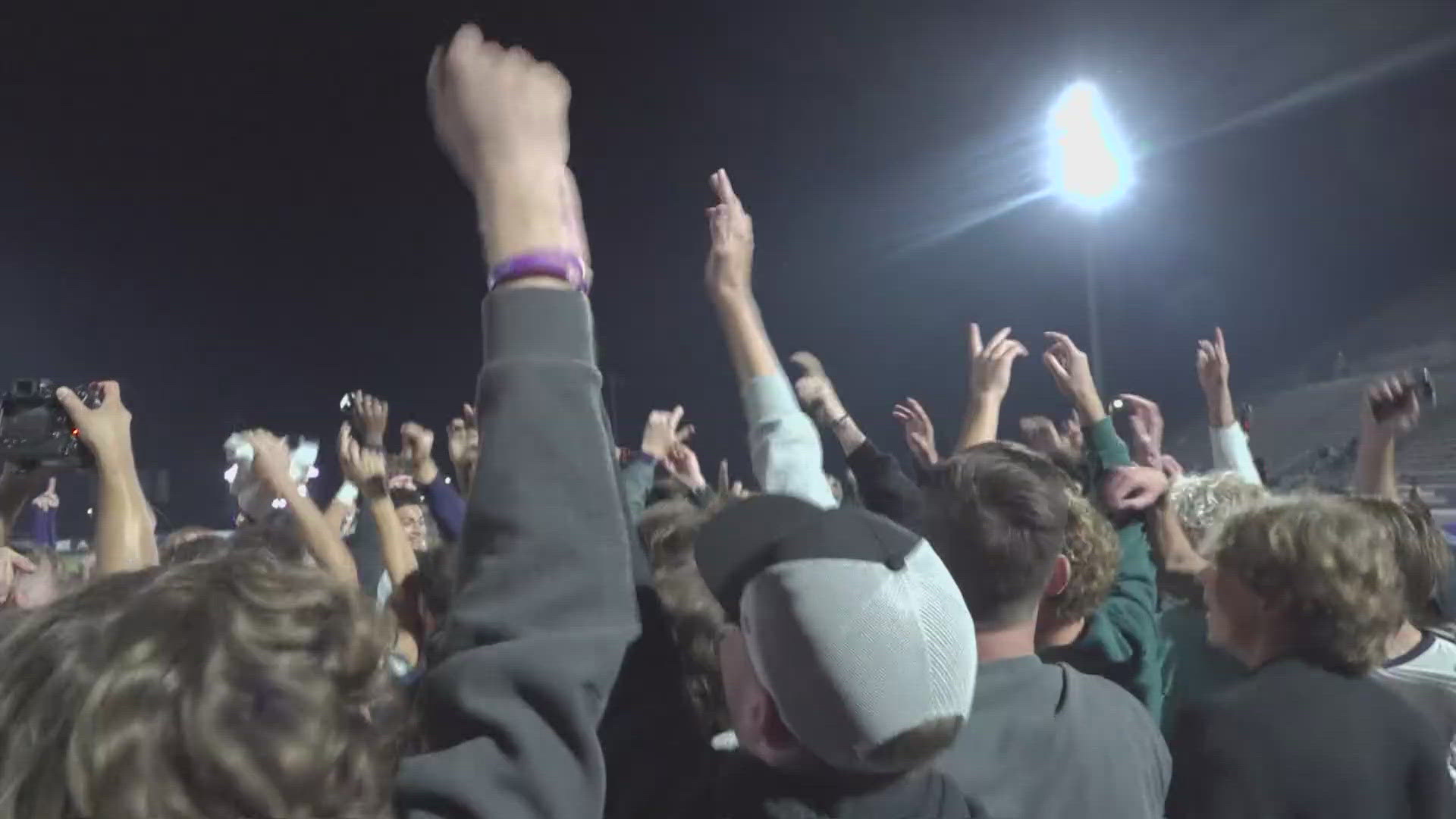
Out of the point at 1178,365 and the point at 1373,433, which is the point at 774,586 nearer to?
the point at 1373,433

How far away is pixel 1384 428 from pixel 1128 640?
168 centimetres

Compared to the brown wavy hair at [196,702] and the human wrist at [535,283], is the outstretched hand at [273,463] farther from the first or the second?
the human wrist at [535,283]

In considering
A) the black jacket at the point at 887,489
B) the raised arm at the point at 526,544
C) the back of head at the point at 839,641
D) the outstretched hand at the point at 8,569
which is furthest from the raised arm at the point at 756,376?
the outstretched hand at the point at 8,569

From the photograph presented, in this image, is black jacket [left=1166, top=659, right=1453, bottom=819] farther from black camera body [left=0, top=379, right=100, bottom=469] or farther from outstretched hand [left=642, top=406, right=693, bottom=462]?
black camera body [left=0, top=379, right=100, bottom=469]

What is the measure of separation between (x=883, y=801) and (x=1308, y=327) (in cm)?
2743

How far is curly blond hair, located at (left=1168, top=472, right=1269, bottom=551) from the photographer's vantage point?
326 centimetres

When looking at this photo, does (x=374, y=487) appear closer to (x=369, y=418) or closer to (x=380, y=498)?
(x=380, y=498)

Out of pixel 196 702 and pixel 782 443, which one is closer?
pixel 196 702

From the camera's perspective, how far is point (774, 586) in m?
1.20

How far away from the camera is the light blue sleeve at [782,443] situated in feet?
6.88

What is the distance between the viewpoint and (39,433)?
2836 mm

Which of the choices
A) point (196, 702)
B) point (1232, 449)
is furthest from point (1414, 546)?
point (196, 702)

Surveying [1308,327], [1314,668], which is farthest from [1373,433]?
[1308,327]

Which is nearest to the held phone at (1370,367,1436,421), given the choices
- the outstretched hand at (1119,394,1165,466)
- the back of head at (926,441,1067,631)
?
the outstretched hand at (1119,394,1165,466)
